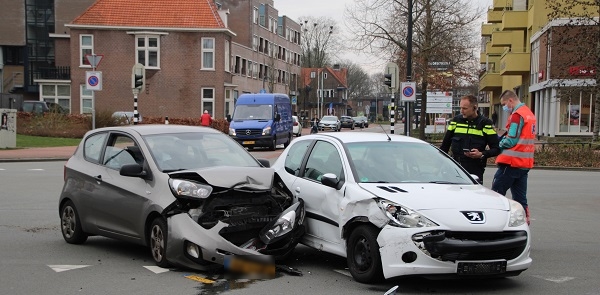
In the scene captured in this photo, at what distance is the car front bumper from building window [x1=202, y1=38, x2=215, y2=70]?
44469mm

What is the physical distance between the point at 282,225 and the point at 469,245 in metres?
2.02

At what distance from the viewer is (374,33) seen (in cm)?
3703

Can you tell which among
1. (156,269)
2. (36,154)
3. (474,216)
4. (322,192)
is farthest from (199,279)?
(36,154)

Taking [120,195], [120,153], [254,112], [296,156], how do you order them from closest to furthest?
[120,195]
[120,153]
[296,156]
[254,112]

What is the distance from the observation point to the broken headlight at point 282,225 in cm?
700

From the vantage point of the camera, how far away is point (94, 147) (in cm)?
866

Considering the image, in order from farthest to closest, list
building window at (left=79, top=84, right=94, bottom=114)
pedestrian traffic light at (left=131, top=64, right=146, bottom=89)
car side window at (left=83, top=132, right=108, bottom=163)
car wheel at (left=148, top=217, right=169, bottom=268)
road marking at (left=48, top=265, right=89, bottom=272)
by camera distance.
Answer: building window at (left=79, top=84, right=94, bottom=114) → pedestrian traffic light at (left=131, top=64, right=146, bottom=89) → car side window at (left=83, top=132, right=108, bottom=163) → road marking at (left=48, top=265, right=89, bottom=272) → car wheel at (left=148, top=217, right=169, bottom=268)

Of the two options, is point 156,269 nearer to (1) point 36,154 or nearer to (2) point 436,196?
(2) point 436,196

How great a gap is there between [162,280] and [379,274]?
2.18 meters

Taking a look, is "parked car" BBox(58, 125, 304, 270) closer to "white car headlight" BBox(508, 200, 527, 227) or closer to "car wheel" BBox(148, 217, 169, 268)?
"car wheel" BBox(148, 217, 169, 268)

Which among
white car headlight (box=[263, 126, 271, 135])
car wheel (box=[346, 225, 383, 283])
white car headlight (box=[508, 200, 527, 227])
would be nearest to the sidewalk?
white car headlight (box=[263, 126, 271, 135])

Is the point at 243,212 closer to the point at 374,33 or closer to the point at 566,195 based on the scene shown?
the point at 566,195

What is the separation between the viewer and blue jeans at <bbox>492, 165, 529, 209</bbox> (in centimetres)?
859

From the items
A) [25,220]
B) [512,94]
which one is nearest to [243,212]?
[512,94]
